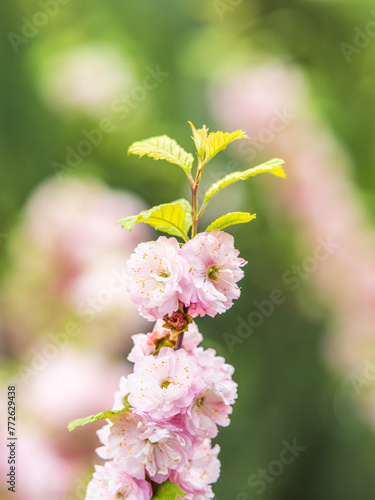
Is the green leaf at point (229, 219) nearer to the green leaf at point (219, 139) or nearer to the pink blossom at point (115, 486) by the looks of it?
the green leaf at point (219, 139)

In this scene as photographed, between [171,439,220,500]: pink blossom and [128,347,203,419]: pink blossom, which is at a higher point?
[128,347,203,419]: pink blossom

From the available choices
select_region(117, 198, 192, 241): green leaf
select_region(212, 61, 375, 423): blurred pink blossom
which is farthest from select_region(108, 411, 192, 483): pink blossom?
select_region(212, 61, 375, 423): blurred pink blossom

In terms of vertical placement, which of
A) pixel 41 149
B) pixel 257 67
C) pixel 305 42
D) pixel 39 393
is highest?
pixel 305 42

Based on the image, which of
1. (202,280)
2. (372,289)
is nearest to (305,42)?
(372,289)

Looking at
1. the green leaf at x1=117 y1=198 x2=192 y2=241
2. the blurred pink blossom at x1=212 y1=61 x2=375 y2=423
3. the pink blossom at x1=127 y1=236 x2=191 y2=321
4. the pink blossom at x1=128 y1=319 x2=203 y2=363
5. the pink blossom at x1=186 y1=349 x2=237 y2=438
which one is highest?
the blurred pink blossom at x1=212 y1=61 x2=375 y2=423

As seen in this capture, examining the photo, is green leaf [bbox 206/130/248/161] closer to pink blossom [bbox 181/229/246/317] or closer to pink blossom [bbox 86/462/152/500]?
pink blossom [bbox 181/229/246/317]

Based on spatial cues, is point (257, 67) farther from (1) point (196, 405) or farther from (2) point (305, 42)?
(1) point (196, 405)
